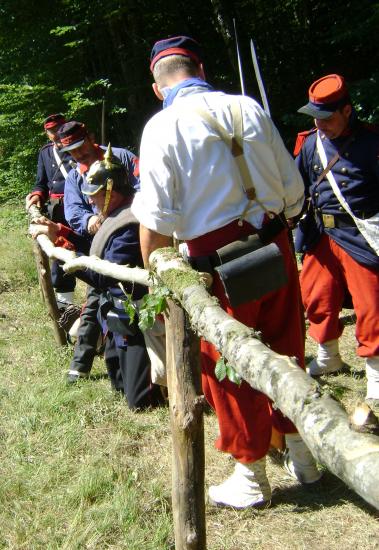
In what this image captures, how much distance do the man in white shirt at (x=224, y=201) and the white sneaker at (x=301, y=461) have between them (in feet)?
0.20

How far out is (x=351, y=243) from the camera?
3.80 m

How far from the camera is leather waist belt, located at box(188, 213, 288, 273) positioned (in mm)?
2691

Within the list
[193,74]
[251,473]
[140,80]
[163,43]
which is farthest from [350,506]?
[140,80]

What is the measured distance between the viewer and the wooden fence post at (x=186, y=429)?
219 cm

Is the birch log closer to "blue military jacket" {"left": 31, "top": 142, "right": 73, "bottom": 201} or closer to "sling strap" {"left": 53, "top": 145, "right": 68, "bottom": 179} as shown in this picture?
"sling strap" {"left": 53, "top": 145, "right": 68, "bottom": 179}

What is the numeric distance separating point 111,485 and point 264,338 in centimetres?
119

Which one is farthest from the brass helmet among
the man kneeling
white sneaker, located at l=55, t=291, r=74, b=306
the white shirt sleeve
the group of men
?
white sneaker, located at l=55, t=291, r=74, b=306

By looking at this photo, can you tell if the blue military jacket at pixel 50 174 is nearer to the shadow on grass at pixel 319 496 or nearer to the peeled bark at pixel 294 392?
the shadow on grass at pixel 319 496

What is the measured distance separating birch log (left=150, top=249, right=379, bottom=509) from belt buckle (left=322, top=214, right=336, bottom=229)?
6.64 ft

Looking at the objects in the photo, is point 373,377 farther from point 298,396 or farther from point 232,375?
point 298,396

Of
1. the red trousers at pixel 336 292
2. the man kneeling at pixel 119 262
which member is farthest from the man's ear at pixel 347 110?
the man kneeling at pixel 119 262

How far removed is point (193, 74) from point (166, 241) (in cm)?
79

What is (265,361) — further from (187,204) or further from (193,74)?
(193,74)

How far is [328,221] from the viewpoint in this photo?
153 inches
